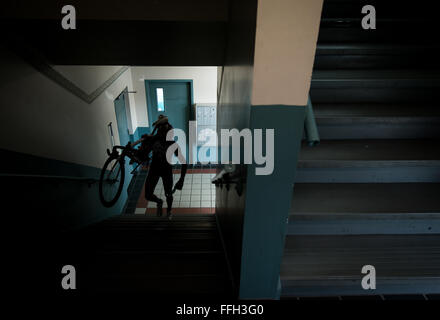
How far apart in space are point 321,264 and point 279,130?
908mm

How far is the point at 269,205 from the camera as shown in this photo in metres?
1.24

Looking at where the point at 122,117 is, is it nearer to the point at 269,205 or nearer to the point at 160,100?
the point at 160,100

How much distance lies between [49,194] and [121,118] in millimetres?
3395

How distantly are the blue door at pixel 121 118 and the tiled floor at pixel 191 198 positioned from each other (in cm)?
140

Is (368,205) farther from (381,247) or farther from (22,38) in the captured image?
(22,38)

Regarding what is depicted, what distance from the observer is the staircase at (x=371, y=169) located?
141cm

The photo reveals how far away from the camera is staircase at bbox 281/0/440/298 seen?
1.41m

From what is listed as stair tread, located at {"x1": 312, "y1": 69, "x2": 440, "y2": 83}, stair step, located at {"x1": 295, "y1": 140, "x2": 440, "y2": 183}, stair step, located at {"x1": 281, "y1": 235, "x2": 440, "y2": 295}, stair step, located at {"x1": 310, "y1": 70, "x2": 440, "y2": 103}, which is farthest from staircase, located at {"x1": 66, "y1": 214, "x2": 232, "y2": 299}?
stair tread, located at {"x1": 312, "y1": 69, "x2": 440, "y2": 83}

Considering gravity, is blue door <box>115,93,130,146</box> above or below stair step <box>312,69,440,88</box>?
above

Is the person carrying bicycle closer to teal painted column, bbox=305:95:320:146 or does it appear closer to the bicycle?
the bicycle

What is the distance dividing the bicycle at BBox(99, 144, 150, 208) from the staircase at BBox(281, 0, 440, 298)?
2.46 m

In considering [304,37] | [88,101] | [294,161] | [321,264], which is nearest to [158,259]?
[321,264]

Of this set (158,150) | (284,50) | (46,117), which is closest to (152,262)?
(158,150)

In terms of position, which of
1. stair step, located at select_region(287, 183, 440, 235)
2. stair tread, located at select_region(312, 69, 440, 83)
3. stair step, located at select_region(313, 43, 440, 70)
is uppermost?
stair step, located at select_region(313, 43, 440, 70)
